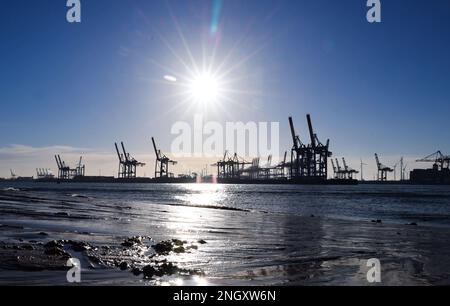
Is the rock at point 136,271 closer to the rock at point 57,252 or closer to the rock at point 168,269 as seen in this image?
the rock at point 168,269

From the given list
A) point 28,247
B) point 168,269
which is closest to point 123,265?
point 168,269

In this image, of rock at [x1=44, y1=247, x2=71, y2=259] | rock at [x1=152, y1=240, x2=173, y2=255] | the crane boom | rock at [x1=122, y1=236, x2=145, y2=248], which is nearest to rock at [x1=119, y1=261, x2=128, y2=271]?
rock at [x1=44, y1=247, x2=71, y2=259]

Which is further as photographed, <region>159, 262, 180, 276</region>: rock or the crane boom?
the crane boom

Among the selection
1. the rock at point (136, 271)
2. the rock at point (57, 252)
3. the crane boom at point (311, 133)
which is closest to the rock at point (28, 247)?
the rock at point (57, 252)

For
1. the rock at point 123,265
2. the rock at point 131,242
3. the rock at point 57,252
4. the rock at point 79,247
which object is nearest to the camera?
the rock at point 123,265

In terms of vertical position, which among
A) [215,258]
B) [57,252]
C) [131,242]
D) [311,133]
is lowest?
[215,258]

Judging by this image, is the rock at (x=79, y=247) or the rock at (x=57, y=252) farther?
the rock at (x=79, y=247)

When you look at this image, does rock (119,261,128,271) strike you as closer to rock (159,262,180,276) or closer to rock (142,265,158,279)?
rock (142,265,158,279)

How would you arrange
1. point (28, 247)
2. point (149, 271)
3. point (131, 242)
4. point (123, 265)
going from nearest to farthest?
point (149, 271), point (123, 265), point (28, 247), point (131, 242)

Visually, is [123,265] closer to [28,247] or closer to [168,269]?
[168,269]
